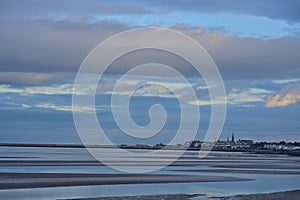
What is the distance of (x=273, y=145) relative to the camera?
196 meters

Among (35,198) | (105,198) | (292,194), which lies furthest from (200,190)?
(35,198)

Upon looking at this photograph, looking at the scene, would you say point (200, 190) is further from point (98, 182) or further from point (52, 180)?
point (52, 180)

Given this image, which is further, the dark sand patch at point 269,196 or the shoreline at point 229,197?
the dark sand patch at point 269,196

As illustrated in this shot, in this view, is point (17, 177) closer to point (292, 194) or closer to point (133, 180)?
point (133, 180)

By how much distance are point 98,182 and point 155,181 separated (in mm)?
3926

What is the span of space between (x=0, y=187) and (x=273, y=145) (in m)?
176

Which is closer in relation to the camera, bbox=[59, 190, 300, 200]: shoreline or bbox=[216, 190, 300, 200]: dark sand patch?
bbox=[59, 190, 300, 200]: shoreline

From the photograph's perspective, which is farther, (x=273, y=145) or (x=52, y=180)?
(x=273, y=145)

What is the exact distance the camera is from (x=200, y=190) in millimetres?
30453

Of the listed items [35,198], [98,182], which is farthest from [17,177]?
[35,198]

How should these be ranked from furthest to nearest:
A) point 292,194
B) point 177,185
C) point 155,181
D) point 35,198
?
1. point 155,181
2. point 177,185
3. point 292,194
4. point 35,198

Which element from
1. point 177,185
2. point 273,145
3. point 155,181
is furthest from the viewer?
point 273,145

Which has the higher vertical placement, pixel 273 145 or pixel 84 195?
pixel 273 145

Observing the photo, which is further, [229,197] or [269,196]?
[269,196]
